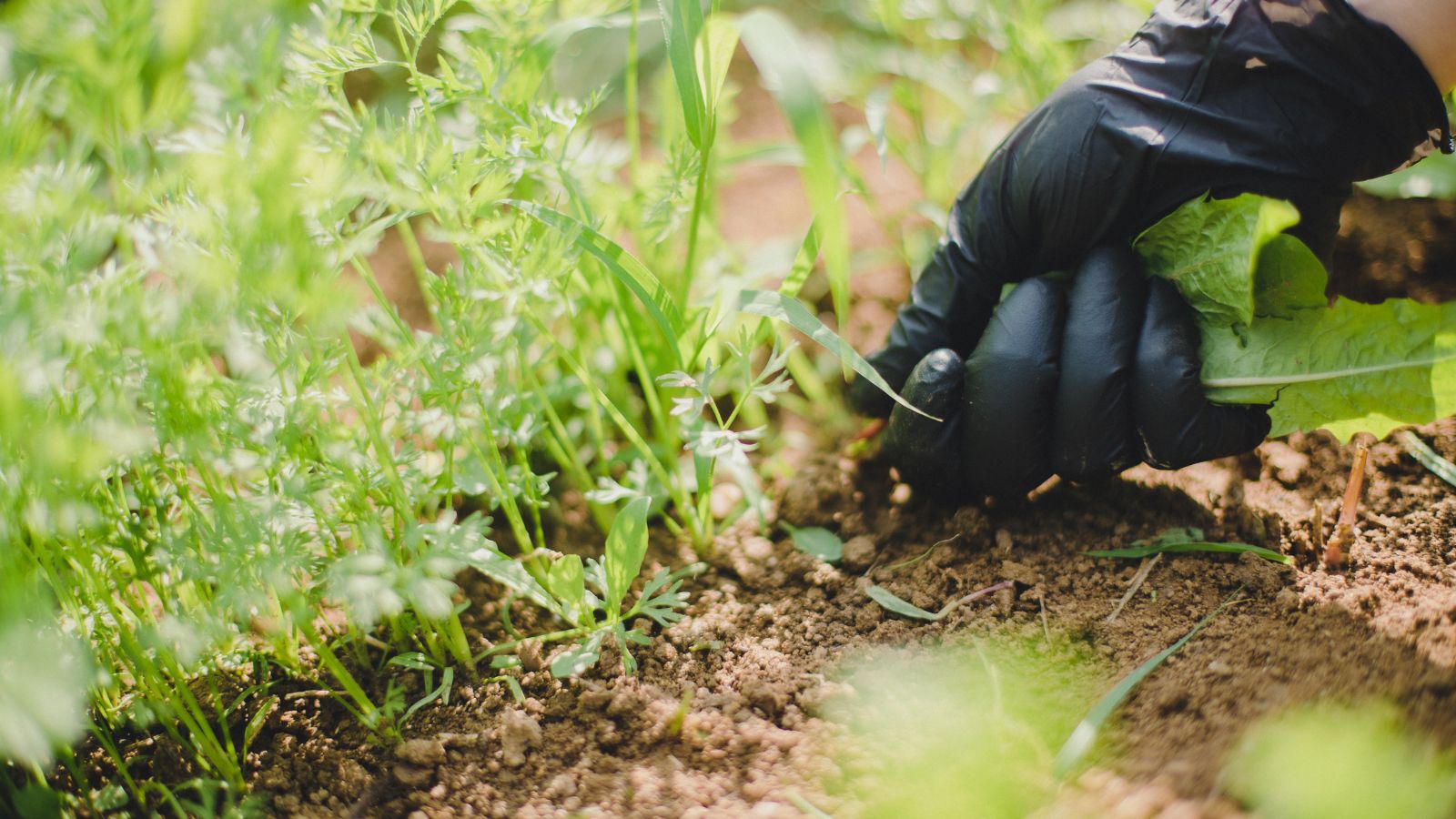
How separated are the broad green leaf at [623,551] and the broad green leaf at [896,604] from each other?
13.3 inches

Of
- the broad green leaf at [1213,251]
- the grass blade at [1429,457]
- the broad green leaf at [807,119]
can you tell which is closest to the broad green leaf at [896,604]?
the broad green leaf at [807,119]

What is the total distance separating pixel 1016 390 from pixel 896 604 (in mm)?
342

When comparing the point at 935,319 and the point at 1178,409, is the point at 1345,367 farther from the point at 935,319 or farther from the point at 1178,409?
the point at 935,319

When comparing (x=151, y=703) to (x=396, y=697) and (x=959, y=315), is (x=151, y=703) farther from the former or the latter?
(x=959, y=315)

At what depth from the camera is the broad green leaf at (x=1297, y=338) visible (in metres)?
1.07

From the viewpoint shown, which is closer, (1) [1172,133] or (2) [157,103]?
Answer: (2) [157,103]

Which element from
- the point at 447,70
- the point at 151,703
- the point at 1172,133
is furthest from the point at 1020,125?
the point at 151,703

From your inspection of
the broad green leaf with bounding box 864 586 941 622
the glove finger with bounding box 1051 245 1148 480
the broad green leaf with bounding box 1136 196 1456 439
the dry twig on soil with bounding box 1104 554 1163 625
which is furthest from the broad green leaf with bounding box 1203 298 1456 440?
the broad green leaf with bounding box 864 586 941 622

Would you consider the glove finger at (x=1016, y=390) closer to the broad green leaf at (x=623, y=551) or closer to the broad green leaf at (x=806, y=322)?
the broad green leaf at (x=806, y=322)

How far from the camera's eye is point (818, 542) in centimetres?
133

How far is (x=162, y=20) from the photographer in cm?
123

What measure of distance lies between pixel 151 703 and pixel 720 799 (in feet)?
2.16

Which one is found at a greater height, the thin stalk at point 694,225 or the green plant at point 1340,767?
the thin stalk at point 694,225

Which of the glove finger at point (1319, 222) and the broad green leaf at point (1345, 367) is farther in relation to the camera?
the glove finger at point (1319, 222)
